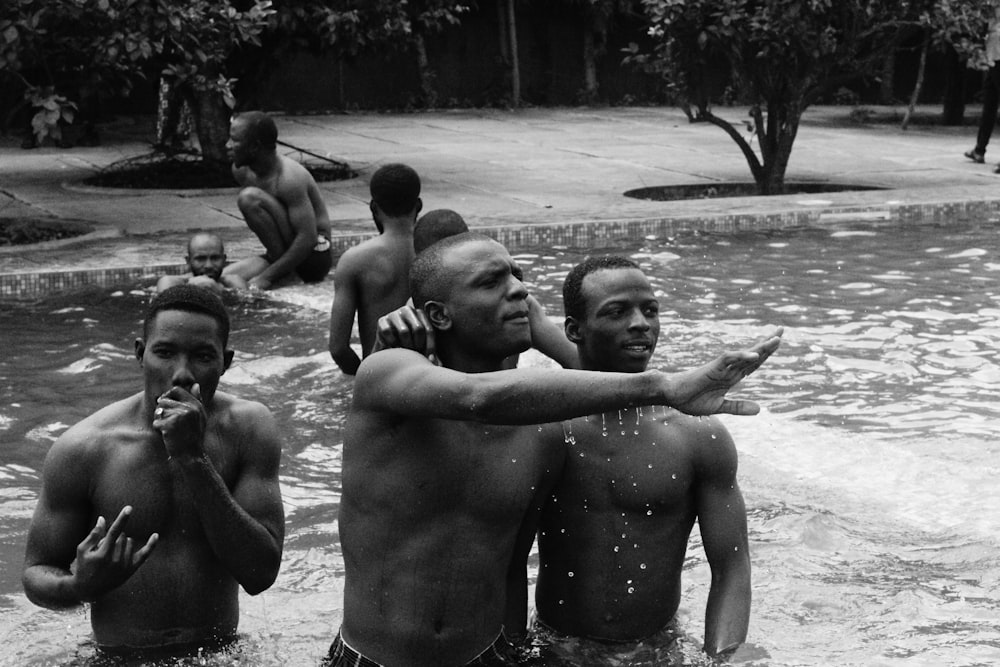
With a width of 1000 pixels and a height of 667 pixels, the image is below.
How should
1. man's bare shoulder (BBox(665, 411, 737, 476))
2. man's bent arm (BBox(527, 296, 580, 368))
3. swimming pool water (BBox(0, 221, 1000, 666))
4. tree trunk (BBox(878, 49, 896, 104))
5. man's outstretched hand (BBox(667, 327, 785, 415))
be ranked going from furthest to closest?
tree trunk (BBox(878, 49, 896, 104))
man's bent arm (BBox(527, 296, 580, 368))
swimming pool water (BBox(0, 221, 1000, 666))
man's bare shoulder (BBox(665, 411, 737, 476))
man's outstretched hand (BBox(667, 327, 785, 415))

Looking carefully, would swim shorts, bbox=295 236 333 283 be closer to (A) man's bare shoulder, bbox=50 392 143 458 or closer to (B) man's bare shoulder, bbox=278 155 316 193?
(B) man's bare shoulder, bbox=278 155 316 193

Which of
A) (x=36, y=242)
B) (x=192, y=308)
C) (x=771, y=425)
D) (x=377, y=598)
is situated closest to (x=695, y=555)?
(x=771, y=425)

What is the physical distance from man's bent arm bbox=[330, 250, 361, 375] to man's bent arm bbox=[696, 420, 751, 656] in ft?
10.9

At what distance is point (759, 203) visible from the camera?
532 inches

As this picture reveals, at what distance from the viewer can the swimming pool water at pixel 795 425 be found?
5.04 metres

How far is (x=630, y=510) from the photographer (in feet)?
13.4

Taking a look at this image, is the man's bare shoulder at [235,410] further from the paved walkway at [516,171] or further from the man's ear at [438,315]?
the paved walkway at [516,171]

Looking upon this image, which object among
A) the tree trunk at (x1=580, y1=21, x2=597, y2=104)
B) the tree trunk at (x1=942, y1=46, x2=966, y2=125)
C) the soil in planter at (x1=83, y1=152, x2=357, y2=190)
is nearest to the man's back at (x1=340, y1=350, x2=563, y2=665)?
the soil in planter at (x1=83, y1=152, x2=357, y2=190)

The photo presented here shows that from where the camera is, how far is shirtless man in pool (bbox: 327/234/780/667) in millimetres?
3629

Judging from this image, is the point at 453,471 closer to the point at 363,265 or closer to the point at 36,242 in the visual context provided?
the point at 363,265

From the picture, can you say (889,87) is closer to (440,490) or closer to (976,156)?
(976,156)

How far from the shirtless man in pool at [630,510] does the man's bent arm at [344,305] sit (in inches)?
123

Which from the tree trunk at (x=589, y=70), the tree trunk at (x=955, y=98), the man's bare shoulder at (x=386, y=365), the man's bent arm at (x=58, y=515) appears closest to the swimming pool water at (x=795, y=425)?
the man's bent arm at (x=58, y=515)

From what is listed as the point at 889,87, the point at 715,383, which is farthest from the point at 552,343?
the point at 889,87
